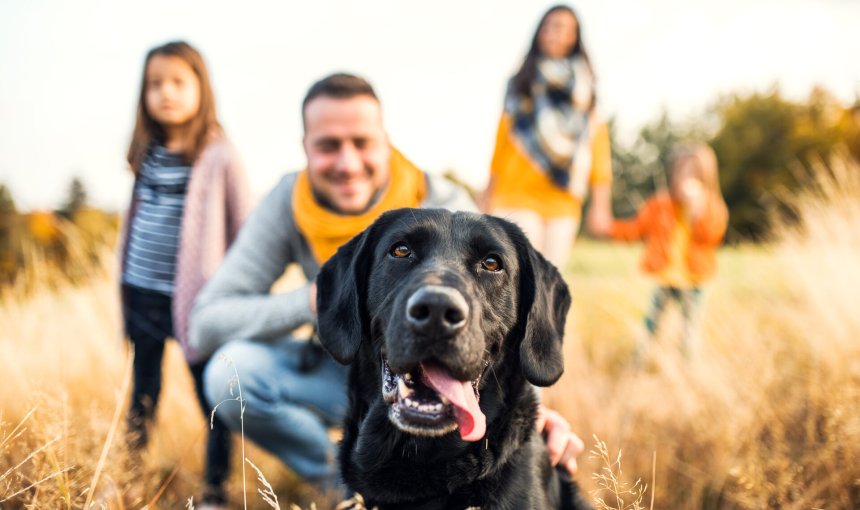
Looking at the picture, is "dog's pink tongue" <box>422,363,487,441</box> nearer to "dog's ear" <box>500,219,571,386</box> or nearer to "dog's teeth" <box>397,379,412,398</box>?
"dog's teeth" <box>397,379,412,398</box>

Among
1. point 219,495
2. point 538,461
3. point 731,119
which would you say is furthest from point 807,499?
point 731,119

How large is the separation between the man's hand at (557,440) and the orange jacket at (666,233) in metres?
2.99

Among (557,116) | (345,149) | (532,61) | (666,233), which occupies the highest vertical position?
(532,61)

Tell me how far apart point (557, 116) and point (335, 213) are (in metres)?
2.14

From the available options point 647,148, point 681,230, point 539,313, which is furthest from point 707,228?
point 647,148

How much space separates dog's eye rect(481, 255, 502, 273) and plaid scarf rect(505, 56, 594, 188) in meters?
2.20

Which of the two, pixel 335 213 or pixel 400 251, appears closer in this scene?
pixel 400 251

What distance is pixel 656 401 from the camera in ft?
10.8

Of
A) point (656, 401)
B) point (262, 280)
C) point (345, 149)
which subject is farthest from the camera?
point (656, 401)

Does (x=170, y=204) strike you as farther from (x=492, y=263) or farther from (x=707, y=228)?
(x=707, y=228)

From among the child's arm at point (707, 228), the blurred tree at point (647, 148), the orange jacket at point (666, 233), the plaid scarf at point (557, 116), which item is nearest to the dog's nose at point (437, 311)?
the plaid scarf at point (557, 116)

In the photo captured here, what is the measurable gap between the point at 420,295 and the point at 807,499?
194 centimetres

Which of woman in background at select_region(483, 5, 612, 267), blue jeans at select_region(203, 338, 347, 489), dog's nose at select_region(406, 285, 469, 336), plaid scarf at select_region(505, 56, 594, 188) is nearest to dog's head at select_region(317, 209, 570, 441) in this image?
dog's nose at select_region(406, 285, 469, 336)

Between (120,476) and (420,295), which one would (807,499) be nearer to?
(420,295)
